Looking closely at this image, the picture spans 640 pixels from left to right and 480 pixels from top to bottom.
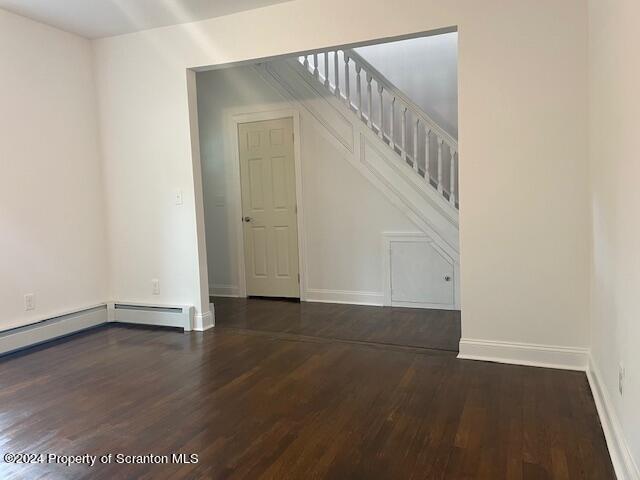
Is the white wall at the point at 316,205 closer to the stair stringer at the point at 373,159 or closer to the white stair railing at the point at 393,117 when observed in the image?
the stair stringer at the point at 373,159

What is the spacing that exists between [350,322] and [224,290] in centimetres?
206

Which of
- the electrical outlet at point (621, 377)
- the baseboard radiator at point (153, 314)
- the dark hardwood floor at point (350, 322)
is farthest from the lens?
the baseboard radiator at point (153, 314)

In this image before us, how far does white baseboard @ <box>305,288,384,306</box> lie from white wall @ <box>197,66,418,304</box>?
0.01m

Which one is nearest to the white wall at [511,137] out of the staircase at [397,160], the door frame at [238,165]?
the staircase at [397,160]

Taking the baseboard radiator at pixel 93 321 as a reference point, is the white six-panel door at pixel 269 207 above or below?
above

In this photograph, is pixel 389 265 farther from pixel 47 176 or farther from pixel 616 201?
pixel 47 176

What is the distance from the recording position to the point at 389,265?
15.7 ft

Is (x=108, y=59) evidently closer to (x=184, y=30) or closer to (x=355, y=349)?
(x=184, y=30)

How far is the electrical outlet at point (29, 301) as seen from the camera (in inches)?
150

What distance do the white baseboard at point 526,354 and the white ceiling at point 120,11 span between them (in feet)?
9.39

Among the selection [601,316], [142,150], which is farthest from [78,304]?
[601,316]

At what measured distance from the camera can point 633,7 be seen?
165cm

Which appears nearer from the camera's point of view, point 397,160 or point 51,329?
point 51,329

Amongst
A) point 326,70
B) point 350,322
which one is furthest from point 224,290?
point 326,70
